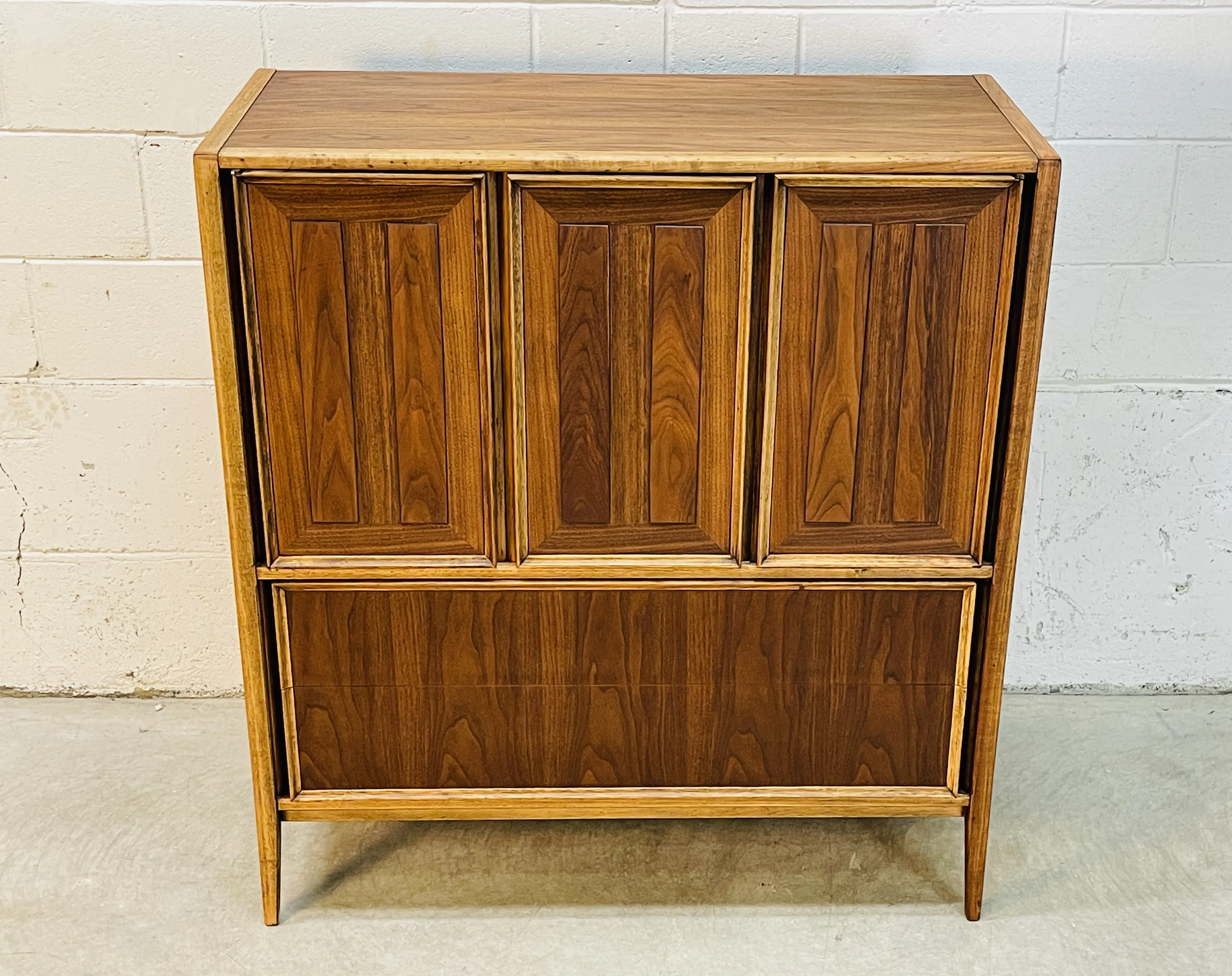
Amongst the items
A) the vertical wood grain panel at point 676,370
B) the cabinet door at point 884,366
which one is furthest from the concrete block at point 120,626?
the cabinet door at point 884,366

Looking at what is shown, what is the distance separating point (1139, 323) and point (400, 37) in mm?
1248

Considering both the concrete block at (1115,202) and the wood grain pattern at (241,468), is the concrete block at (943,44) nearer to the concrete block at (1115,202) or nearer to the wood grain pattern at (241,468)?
the concrete block at (1115,202)

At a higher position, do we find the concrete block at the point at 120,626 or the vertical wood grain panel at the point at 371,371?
the vertical wood grain panel at the point at 371,371

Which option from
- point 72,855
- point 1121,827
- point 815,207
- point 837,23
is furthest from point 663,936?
point 837,23

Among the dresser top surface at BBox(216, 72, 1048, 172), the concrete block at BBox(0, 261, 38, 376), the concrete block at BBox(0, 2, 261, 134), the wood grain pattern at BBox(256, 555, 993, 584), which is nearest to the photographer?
the dresser top surface at BBox(216, 72, 1048, 172)

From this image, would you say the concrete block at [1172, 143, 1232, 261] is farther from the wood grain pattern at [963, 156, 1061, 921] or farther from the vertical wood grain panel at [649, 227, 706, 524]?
the vertical wood grain panel at [649, 227, 706, 524]

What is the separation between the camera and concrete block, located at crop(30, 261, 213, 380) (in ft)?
6.96

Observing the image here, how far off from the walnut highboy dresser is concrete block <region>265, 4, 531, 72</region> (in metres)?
0.18

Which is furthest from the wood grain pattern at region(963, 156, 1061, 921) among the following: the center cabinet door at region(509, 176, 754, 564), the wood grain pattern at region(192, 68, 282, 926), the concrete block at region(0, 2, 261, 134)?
the concrete block at region(0, 2, 261, 134)

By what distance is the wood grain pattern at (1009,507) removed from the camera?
153cm

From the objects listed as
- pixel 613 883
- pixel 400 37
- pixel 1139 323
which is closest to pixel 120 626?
pixel 613 883

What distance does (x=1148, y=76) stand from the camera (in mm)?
2035

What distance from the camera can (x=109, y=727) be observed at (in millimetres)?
2342

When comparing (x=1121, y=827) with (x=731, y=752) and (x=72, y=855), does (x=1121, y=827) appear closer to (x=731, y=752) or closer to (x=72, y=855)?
(x=731, y=752)
